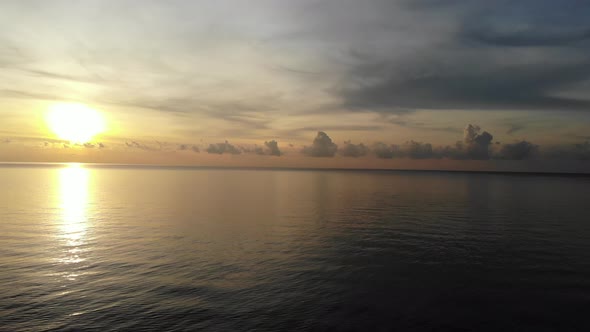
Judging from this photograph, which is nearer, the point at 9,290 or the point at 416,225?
the point at 9,290

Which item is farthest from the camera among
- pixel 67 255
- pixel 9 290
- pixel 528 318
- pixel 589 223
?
pixel 589 223

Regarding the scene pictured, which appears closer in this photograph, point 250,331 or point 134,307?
point 250,331

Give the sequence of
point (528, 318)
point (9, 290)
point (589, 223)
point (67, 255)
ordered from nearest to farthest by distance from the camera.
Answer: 1. point (528, 318)
2. point (9, 290)
3. point (67, 255)
4. point (589, 223)

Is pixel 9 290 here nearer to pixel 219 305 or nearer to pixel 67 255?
pixel 67 255

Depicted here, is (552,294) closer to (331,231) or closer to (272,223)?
(331,231)

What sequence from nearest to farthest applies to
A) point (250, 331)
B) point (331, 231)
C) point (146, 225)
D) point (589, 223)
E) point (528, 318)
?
point (250, 331)
point (528, 318)
point (331, 231)
point (146, 225)
point (589, 223)

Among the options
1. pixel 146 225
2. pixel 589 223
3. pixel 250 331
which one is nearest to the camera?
pixel 250 331

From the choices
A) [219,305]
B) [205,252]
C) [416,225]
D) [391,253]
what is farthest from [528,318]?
[416,225]

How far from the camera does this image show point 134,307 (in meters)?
21.2

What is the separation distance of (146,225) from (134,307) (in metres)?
32.8

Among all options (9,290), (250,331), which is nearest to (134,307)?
(250,331)

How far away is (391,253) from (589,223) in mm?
40653

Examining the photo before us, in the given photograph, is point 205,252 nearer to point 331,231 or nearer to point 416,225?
point 331,231

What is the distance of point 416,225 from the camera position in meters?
52.3
